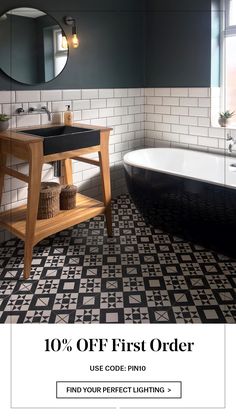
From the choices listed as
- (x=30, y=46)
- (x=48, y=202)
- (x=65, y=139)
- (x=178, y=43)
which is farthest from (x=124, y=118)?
(x=48, y=202)

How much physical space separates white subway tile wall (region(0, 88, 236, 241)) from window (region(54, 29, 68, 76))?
22 centimetres

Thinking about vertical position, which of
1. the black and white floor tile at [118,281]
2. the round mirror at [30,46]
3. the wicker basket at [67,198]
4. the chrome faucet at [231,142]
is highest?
the round mirror at [30,46]

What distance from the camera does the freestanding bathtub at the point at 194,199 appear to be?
279 centimetres

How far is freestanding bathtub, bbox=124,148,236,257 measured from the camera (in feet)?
9.14

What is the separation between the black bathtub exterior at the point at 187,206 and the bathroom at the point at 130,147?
0.06 ft

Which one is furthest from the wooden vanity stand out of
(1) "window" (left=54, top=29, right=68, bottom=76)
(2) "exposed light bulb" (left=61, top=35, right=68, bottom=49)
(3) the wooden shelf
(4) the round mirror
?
(2) "exposed light bulb" (left=61, top=35, right=68, bottom=49)

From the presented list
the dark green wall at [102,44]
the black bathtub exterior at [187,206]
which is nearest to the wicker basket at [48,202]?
the black bathtub exterior at [187,206]

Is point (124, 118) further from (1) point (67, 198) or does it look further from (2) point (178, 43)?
(1) point (67, 198)

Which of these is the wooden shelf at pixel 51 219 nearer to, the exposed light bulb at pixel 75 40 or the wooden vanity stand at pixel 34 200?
the wooden vanity stand at pixel 34 200

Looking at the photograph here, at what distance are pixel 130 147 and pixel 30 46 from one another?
182cm

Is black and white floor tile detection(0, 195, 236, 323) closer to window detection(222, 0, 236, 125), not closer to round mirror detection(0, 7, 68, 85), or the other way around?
round mirror detection(0, 7, 68, 85)
